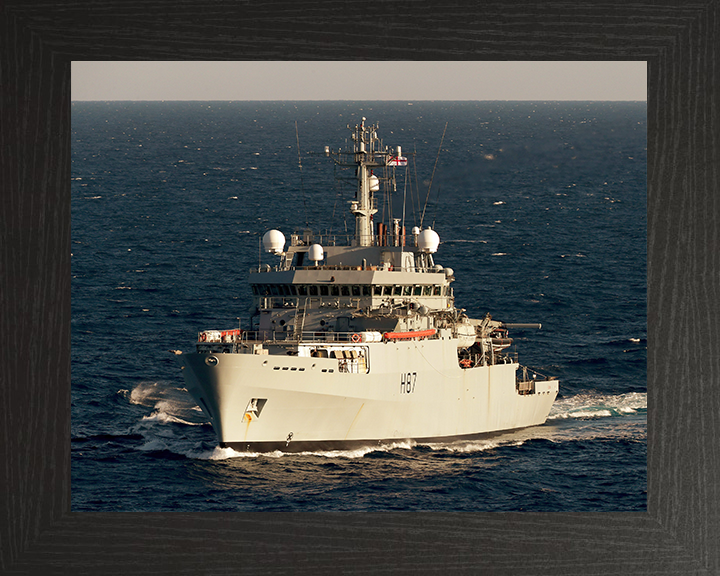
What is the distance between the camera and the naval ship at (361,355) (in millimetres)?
30016

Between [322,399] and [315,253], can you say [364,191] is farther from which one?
[322,399]

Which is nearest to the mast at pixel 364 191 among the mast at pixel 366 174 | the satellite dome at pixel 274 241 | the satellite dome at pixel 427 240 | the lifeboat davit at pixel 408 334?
the mast at pixel 366 174

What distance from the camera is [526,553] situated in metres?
11.8

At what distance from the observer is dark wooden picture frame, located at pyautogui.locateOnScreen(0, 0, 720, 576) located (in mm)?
11656

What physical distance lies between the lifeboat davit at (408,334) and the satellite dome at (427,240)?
4.70 meters

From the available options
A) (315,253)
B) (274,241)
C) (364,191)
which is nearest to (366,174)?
(364,191)

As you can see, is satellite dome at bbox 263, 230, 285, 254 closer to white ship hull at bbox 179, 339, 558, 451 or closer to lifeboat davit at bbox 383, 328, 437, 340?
lifeboat davit at bbox 383, 328, 437, 340

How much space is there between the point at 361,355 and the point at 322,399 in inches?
70.3

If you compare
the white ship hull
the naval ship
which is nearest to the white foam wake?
the naval ship

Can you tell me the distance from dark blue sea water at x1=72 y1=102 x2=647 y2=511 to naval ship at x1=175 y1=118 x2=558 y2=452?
2.75 ft

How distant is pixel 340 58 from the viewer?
1177cm

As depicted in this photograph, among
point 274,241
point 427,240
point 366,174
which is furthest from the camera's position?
point 366,174

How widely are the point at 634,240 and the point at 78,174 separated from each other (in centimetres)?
3251

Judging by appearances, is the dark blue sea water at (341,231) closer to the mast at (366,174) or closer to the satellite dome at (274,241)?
the mast at (366,174)
